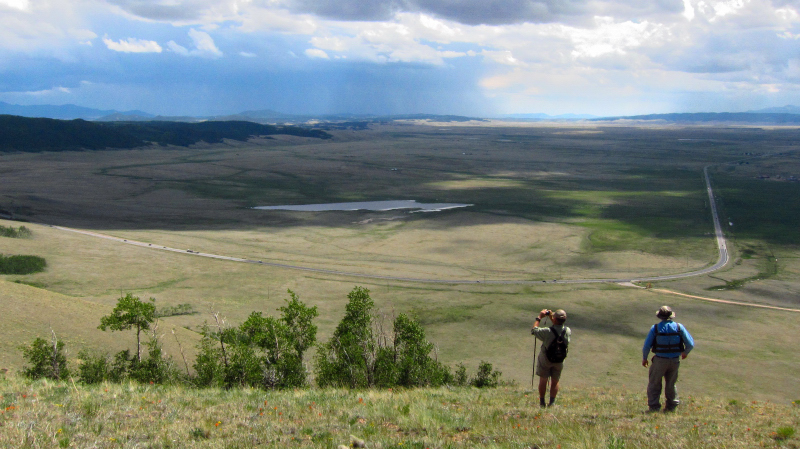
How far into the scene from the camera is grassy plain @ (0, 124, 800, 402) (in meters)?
40.1

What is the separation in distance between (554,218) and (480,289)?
42.8 meters

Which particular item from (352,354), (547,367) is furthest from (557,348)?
(352,354)

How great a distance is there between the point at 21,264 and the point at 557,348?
63.9 m

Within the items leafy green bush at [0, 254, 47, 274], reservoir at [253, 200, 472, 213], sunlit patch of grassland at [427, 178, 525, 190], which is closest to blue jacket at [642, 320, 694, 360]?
leafy green bush at [0, 254, 47, 274]

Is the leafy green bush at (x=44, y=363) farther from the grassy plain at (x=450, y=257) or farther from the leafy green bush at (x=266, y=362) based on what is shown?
the leafy green bush at (x=266, y=362)

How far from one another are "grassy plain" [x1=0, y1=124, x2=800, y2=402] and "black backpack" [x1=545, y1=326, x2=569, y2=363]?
24.3 ft

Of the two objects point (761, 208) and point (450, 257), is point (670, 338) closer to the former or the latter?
point (450, 257)

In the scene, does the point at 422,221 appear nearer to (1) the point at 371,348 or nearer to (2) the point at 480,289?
(2) the point at 480,289

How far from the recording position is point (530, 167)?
552 feet

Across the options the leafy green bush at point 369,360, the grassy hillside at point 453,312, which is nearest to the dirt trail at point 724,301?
the grassy hillside at point 453,312

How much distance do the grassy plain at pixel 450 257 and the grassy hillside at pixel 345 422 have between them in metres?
6.75

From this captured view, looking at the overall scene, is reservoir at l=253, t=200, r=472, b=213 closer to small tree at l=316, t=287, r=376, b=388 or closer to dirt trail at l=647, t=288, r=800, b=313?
dirt trail at l=647, t=288, r=800, b=313

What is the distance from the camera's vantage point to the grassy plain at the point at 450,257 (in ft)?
132

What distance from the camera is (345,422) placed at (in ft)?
41.0
